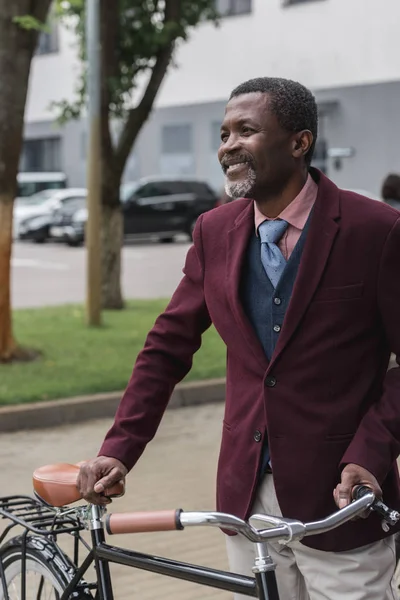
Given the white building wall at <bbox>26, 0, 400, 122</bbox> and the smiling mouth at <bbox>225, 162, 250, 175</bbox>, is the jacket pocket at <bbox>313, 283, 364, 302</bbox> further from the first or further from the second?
the white building wall at <bbox>26, 0, 400, 122</bbox>

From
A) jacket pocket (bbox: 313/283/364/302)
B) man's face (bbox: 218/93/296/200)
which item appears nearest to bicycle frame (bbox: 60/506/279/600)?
jacket pocket (bbox: 313/283/364/302)

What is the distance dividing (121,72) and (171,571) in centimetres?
1220

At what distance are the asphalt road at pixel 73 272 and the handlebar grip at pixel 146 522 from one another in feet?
47.9

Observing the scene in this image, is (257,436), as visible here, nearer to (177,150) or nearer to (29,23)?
(29,23)

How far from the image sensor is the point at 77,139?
40.8 metres

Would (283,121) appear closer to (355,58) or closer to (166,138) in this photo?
(355,58)

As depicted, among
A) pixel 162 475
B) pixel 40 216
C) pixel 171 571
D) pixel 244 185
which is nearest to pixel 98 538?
pixel 171 571

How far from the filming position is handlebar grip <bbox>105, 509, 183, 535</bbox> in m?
2.44

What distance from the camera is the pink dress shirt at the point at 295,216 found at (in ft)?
9.24

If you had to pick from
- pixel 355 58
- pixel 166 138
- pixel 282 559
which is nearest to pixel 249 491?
pixel 282 559

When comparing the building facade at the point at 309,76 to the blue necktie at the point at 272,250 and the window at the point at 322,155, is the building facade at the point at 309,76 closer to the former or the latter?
the window at the point at 322,155

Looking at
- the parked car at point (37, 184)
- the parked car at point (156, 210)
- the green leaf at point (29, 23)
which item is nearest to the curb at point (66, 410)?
the green leaf at point (29, 23)

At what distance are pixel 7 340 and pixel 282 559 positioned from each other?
25.9 ft

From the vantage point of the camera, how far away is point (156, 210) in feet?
100.0
